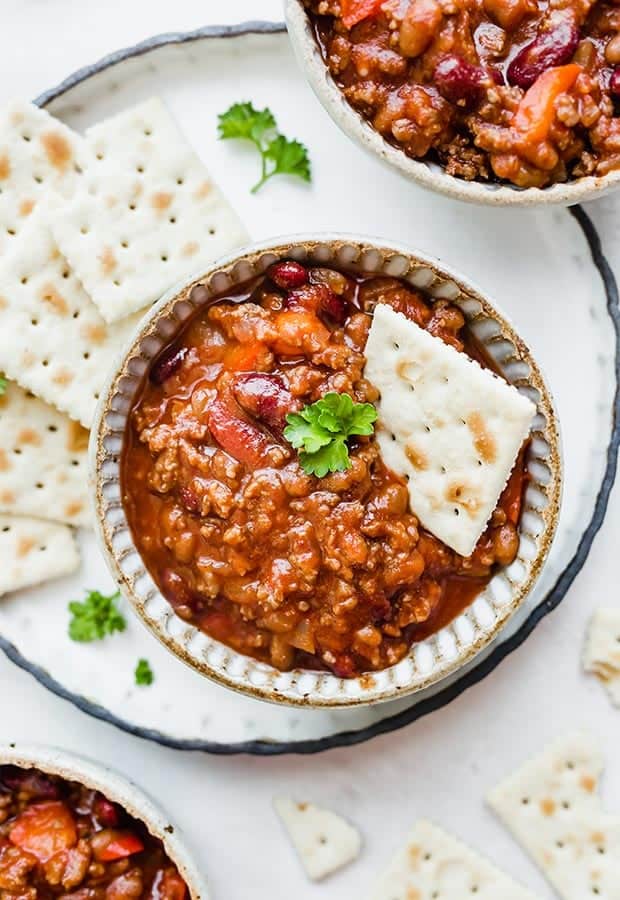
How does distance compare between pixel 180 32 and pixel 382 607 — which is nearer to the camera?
pixel 382 607

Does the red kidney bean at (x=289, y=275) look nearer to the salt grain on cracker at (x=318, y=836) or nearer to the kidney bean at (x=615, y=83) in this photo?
the kidney bean at (x=615, y=83)

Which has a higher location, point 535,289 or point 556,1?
point 556,1

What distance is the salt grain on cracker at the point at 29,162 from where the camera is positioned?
329cm

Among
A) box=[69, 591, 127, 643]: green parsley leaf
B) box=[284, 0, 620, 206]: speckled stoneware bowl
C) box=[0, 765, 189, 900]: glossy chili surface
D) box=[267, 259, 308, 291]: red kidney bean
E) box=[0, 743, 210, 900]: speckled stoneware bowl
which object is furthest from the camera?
box=[69, 591, 127, 643]: green parsley leaf

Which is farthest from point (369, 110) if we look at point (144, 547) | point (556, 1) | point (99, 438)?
point (144, 547)

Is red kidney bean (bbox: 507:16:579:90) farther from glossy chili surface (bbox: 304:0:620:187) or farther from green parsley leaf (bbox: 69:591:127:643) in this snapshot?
green parsley leaf (bbox: 69:591:127:643)

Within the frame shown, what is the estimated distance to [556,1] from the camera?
277 centimetres

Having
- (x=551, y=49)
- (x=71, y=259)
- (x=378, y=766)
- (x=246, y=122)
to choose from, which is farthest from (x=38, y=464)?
(x=551, y=49)

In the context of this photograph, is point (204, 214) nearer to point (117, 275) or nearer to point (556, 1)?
point (117, 275)

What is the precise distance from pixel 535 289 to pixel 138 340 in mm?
1169

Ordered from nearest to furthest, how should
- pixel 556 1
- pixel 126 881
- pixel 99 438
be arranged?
pixel 556 1 → pixel 99 438 → pixel 126 881

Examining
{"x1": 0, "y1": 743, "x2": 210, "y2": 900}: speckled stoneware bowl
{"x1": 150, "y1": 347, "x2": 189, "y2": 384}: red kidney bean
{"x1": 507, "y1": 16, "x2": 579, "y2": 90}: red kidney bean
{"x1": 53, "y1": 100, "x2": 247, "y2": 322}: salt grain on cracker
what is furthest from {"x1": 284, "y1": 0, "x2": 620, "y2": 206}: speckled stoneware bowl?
{"x1": 0, "y1": 743, "x2": 210, "y2": 900}: speckled stoneware bowl

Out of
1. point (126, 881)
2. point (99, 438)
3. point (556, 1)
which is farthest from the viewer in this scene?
point (126, 881)

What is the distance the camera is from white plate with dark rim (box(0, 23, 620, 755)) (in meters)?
3.30
